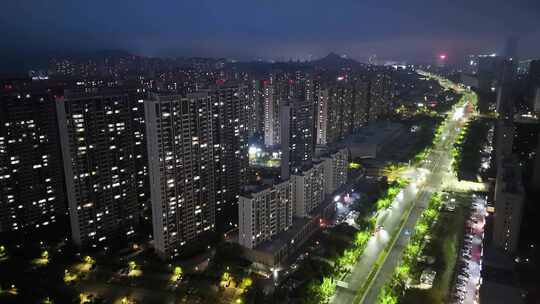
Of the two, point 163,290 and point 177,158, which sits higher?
Result: point 177,158

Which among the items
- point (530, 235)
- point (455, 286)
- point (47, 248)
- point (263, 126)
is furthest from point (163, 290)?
point (263, 126)

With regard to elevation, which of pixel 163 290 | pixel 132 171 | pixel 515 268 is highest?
pixel 132 171

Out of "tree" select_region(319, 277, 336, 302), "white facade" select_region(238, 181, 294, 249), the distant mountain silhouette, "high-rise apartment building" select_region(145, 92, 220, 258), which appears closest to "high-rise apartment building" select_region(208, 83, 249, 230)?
"high-rise apartment building" select_region(145, 92, 220, 258)

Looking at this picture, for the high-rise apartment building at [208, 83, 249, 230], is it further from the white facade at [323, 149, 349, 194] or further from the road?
the road

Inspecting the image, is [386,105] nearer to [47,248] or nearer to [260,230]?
[260,230]

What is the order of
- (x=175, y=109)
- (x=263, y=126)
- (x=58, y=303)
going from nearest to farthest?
(x=58, y=303), (x=175, y=109), (x=263, y=126)

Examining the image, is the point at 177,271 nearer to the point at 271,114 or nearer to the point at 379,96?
the point at 271,114
